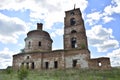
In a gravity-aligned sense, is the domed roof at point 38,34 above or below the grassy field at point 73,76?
above

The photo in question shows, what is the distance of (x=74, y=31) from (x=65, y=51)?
4563 millimetres

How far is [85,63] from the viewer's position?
105 ft

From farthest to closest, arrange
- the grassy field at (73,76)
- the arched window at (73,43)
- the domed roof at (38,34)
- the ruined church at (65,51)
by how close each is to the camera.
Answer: the domed roof at (38,34), the arched window at (73,43), the ruined church at (65,51), the grassy field at (73,76)

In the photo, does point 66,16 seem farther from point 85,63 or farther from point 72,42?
point 85,63

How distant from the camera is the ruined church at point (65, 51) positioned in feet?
106

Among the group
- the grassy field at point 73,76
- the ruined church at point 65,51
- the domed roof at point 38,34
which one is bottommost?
the grassy field at point 73,76

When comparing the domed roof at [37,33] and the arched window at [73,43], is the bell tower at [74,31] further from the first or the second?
the domed roof at [37,33]

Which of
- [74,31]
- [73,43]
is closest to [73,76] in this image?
[73,43]

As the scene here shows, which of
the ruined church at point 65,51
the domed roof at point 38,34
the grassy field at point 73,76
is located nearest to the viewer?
the grassy field at point 73,76

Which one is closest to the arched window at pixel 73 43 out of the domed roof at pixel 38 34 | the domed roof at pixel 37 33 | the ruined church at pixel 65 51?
the ruined church at pixel 65 51

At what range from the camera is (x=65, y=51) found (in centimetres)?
3362

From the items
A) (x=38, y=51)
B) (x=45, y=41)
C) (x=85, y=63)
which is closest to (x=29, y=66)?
(x=38, y=51)

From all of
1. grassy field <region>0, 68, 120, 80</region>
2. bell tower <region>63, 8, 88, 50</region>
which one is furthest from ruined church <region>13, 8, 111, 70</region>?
grassy field <region>0, 68, 120, 80</region>

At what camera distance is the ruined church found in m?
32.3
